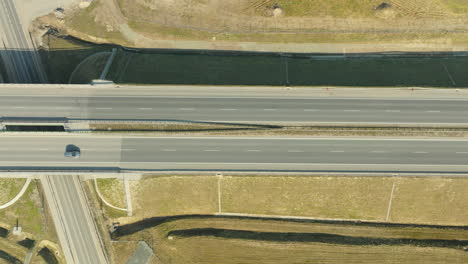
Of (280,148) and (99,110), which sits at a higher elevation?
(99,110)

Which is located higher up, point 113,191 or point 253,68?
point 253,68

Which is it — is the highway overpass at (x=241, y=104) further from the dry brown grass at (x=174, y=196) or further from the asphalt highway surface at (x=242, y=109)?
the dry brown grass at (x=174, y=196)

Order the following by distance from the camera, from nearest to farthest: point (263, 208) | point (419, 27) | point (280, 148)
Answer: point (280, 148) < point (263, 208) < point (419, 27)

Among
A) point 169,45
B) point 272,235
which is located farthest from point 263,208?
point 169,45

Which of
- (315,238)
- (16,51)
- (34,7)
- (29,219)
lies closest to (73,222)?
(29,219)

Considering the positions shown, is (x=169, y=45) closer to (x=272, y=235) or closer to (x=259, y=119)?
(x=259, y=119)

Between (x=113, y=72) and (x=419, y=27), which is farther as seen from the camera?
(x=419, y=27)

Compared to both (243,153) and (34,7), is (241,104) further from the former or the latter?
(34,7)
